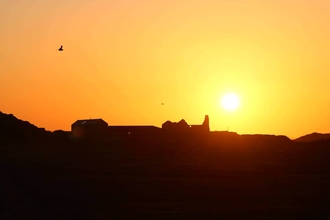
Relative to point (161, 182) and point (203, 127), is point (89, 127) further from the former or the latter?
point (161, 182)

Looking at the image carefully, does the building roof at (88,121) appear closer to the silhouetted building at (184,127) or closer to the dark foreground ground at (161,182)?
the silhouetted building at (184,127)

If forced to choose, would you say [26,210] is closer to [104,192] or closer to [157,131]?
[104,192]

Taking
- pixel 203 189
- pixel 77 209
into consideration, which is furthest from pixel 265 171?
pixel 77 209

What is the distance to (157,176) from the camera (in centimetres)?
3759

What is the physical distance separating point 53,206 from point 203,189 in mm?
8679

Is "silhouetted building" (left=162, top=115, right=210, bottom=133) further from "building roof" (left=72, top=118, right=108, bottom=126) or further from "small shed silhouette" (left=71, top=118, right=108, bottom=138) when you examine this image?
"building roof" (left=72, top=118, right=108, bottom=126)

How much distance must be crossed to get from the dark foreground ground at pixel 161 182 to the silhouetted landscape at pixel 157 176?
5cm

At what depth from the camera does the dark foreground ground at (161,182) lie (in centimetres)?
2950

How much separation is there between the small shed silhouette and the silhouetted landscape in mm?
3368

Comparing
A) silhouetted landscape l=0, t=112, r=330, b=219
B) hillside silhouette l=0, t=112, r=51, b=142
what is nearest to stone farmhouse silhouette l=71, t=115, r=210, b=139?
silhouetted landscape l=0, t=112, r=330, b=219

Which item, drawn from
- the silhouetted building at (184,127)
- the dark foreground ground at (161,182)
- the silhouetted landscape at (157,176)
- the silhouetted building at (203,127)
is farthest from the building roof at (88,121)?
the dark foreground ground at (161,182)

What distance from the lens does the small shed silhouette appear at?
2366 inches

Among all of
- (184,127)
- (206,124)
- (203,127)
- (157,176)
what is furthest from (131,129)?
(157,176)

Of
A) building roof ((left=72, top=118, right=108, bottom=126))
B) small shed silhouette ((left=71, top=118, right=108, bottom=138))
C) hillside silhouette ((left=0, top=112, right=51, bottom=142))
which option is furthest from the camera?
building roof ((left=72, top=118, right=108, bottom=126))
